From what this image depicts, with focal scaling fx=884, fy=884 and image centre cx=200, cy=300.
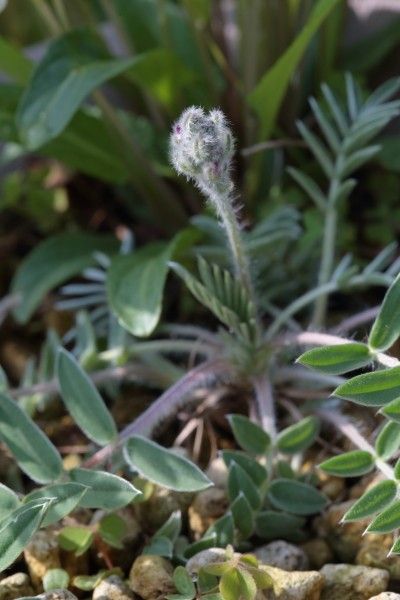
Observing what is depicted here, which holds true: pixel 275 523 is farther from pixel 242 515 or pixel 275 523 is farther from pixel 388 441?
pixel 388 441

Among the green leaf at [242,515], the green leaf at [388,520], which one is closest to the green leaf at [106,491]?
the green leaf at [242,515]

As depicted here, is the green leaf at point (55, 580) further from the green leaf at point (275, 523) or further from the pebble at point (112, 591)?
the green leaf at point (275, 523)

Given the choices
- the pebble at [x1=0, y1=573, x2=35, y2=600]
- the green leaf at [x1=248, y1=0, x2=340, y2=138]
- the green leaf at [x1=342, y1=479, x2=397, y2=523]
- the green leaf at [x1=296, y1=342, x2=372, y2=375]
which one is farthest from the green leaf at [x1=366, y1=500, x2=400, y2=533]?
the green leaf at [x1=248, y1=0, x2=340, y2=138]

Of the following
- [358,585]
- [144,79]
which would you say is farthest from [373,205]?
[358,585]

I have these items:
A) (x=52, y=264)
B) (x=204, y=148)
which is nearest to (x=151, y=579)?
(x=204, y=148)

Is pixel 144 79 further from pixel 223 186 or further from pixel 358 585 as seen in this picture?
pixel 358 585

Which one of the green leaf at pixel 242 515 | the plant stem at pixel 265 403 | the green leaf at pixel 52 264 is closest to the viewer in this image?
the green leaf at pixel 242 515

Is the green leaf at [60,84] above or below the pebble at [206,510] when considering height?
above

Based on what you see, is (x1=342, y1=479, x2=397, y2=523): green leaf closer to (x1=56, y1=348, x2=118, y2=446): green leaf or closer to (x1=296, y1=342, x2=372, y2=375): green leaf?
(x1=296, y1=342, x2=372, y2=375): green leaf
